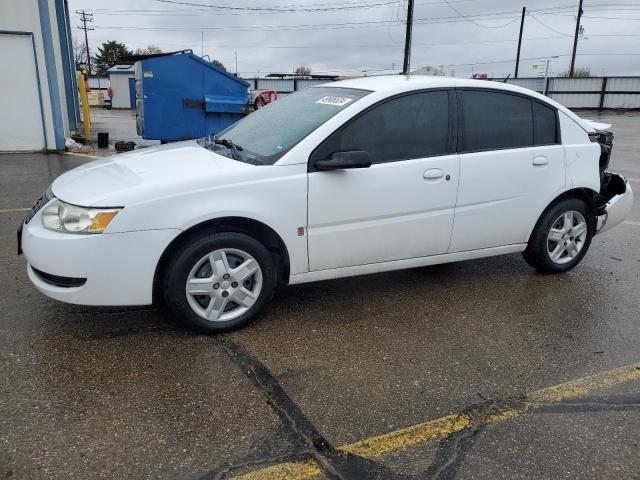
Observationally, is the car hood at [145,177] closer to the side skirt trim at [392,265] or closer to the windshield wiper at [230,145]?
the windshield wiper at [230,145]

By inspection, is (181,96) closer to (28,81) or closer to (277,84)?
(28,81)

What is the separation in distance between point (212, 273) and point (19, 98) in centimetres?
1067

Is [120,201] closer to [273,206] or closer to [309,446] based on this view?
[273,206]

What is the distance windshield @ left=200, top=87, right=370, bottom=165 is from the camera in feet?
12.3

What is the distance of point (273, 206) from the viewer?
11.4 feet

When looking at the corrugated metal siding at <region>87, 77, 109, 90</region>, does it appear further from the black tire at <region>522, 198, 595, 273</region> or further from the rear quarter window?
the black tire at <region>522, 198, 595, 273</region>

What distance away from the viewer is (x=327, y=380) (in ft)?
10.0

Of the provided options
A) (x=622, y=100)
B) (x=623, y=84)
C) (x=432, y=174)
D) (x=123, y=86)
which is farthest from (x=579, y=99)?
(x=432, y=174)

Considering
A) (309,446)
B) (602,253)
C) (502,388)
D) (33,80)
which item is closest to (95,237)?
(309,446)

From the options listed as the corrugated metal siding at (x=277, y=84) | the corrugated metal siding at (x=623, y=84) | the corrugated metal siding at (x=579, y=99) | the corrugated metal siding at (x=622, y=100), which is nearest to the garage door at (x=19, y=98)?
the corrugated metal siding at (x=277, y=84)

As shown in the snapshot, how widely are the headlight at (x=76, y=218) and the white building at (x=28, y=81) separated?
10039 mm

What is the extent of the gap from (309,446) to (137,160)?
242 centimetres

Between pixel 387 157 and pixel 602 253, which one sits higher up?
pixel 387 157

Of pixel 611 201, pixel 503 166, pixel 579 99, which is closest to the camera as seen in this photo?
pixel 503 166
